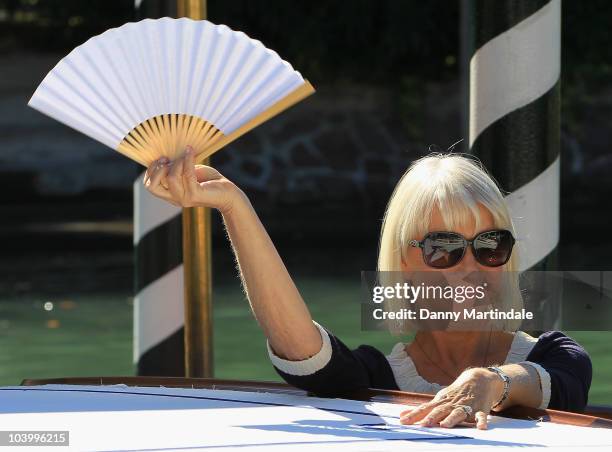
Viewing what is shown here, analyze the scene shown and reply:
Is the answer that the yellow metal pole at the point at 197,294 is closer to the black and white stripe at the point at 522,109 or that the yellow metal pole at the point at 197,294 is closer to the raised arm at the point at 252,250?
the black and white stripe at the point at 522,109

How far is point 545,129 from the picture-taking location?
3.95m

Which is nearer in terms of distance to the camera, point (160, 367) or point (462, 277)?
point (462, 277)

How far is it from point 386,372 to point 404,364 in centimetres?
4

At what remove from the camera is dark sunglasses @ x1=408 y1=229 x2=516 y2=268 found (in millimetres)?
2559

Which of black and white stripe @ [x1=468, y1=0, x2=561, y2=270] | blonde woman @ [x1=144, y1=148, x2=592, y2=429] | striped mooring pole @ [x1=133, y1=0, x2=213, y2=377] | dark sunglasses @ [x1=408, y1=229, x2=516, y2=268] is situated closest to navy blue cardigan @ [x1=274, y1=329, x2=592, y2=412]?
blonde woman @ [x1=144, y1=148, x2=592, y2=429]

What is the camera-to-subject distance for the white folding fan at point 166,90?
261cm

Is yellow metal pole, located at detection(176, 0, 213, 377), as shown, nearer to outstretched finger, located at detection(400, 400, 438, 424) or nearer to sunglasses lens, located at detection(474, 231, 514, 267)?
sunglasses lens, located at detection(474, 231, 514, 267)

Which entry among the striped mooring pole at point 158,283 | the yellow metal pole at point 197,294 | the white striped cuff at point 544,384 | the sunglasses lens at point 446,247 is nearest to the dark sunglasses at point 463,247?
the sunglasses lens at point 446,247

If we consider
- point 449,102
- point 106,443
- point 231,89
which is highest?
point 449,102

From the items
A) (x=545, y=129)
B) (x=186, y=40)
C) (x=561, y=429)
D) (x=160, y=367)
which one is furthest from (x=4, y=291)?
(x=561, y=429)

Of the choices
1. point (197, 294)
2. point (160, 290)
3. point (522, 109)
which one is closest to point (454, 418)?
point (197, 294)

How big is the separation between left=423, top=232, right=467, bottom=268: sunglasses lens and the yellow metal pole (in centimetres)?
127

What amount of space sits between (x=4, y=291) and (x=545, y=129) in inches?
235

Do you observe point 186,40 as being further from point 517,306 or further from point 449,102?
point 449,102
